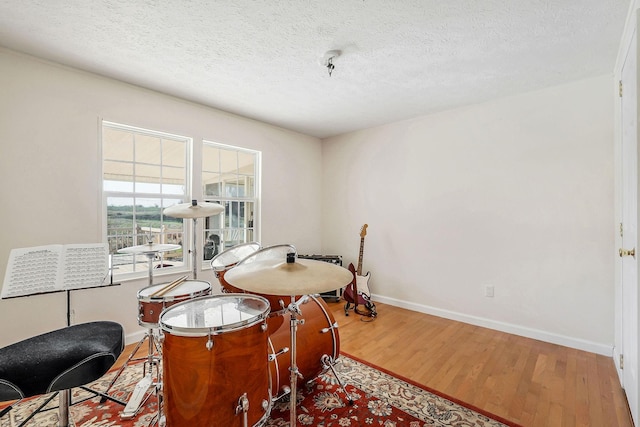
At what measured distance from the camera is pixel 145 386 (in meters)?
1.76

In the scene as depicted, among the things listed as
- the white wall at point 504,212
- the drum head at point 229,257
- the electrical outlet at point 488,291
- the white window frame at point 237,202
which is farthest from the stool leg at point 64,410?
the electrical outlet at point 488,291

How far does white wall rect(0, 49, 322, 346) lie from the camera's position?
2129mm

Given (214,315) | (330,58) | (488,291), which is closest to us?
(214,315)

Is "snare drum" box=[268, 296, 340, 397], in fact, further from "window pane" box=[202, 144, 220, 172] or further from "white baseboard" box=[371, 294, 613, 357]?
"window pane" box=[202, 144, 220, 172]

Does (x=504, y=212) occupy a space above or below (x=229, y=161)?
below

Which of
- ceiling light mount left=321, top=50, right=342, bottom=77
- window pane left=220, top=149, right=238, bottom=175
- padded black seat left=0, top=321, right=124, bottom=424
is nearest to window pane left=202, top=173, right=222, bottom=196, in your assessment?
window pane left=220, top=149, right=238, bottom=175

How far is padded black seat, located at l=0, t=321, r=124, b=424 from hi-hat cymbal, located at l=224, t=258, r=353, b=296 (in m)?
0.80

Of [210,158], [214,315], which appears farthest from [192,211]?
[210,158]

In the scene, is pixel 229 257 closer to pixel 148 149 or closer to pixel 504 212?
pixel 148 149

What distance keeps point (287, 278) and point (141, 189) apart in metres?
2.38

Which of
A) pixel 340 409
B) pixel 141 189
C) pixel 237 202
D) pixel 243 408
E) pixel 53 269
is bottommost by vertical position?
pixel 340 409

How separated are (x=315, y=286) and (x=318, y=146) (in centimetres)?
369

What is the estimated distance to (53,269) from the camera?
174cm

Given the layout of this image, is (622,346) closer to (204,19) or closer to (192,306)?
(192,306)
